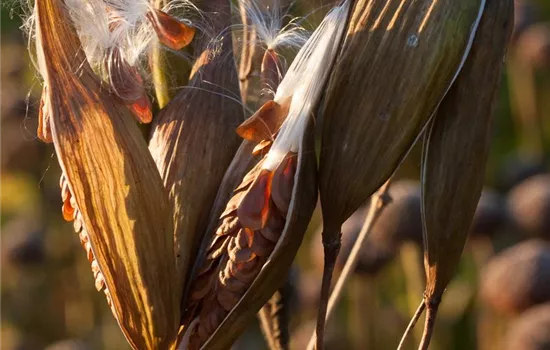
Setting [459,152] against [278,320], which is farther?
[278,320]

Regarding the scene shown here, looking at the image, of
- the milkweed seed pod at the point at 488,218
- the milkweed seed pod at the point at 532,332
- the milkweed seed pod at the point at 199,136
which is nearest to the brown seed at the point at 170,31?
the milkweed seed pod at the point at 199,136

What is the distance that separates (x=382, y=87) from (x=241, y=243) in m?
0.11

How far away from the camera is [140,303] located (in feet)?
1.88

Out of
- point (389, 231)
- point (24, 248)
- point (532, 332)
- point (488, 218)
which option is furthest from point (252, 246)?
point (24, 248)

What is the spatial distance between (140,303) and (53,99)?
4.9 inches

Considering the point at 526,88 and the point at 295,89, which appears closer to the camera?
the point at 295,89

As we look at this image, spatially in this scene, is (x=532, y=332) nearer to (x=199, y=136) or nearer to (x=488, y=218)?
(x=488, y=218)

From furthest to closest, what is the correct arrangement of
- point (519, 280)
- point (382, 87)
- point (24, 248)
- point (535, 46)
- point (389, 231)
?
point (535, 46) < point (24, 248) < point (389, 231) < point (519, 280) < point (382, 87)

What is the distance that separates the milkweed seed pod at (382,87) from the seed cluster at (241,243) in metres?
0.03

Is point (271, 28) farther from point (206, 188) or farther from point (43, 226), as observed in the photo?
point (43, 226)

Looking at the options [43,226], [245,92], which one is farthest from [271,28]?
[43,226]

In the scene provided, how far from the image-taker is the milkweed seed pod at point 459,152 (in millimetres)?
532

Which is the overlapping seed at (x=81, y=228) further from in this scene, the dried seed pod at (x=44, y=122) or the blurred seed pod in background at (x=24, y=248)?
the blurred seed pod in background at (x=24, y=248)

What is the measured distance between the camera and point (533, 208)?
158 centimetres
